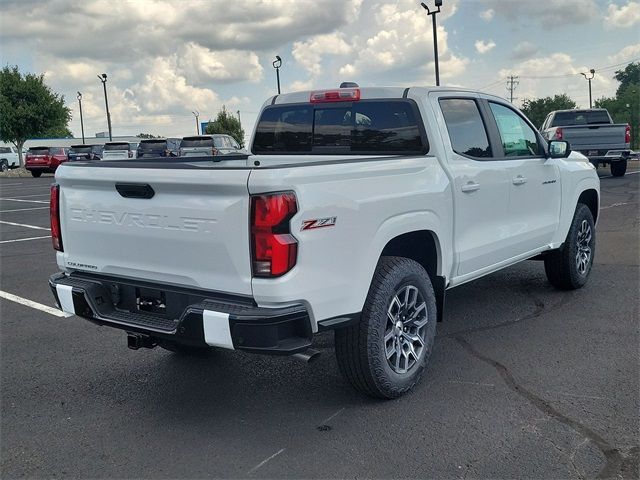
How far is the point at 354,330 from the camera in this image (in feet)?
11.7

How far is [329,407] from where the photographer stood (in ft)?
12.5

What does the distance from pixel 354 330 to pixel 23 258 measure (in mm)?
7044

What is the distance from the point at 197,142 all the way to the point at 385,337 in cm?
2159

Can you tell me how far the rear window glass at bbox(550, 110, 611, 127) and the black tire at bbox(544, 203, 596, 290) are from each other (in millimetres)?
13815

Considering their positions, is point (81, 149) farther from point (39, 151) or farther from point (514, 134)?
point (514, 134)

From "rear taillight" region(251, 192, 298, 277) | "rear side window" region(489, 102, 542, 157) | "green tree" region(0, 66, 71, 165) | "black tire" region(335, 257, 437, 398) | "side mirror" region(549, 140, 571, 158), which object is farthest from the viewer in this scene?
"green tree" region(0, 66, 71, 165)

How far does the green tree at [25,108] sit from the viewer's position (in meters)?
42.7

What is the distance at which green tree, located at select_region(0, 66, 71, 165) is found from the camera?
4269 centimetres

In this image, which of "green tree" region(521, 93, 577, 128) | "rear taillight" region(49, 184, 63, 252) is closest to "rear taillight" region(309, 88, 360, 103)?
"rear taillight" region(49, 184, 63, 252)

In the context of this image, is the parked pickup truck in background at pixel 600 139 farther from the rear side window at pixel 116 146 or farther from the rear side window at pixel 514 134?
the rear side window at pixel 116 146

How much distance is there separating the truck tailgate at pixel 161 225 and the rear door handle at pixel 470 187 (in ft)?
6.27

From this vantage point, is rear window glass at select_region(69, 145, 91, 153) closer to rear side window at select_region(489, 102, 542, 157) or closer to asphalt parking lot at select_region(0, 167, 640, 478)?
asphalt parking lot at select_region(0, 167, 640, 478)

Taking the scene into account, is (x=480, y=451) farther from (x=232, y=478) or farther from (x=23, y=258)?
(x=23, y=258)

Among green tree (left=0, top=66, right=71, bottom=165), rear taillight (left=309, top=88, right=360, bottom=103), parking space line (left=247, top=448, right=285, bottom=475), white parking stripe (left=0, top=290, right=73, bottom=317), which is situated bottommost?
parking space line (left=247, top=448, right=285, bottom=475)
